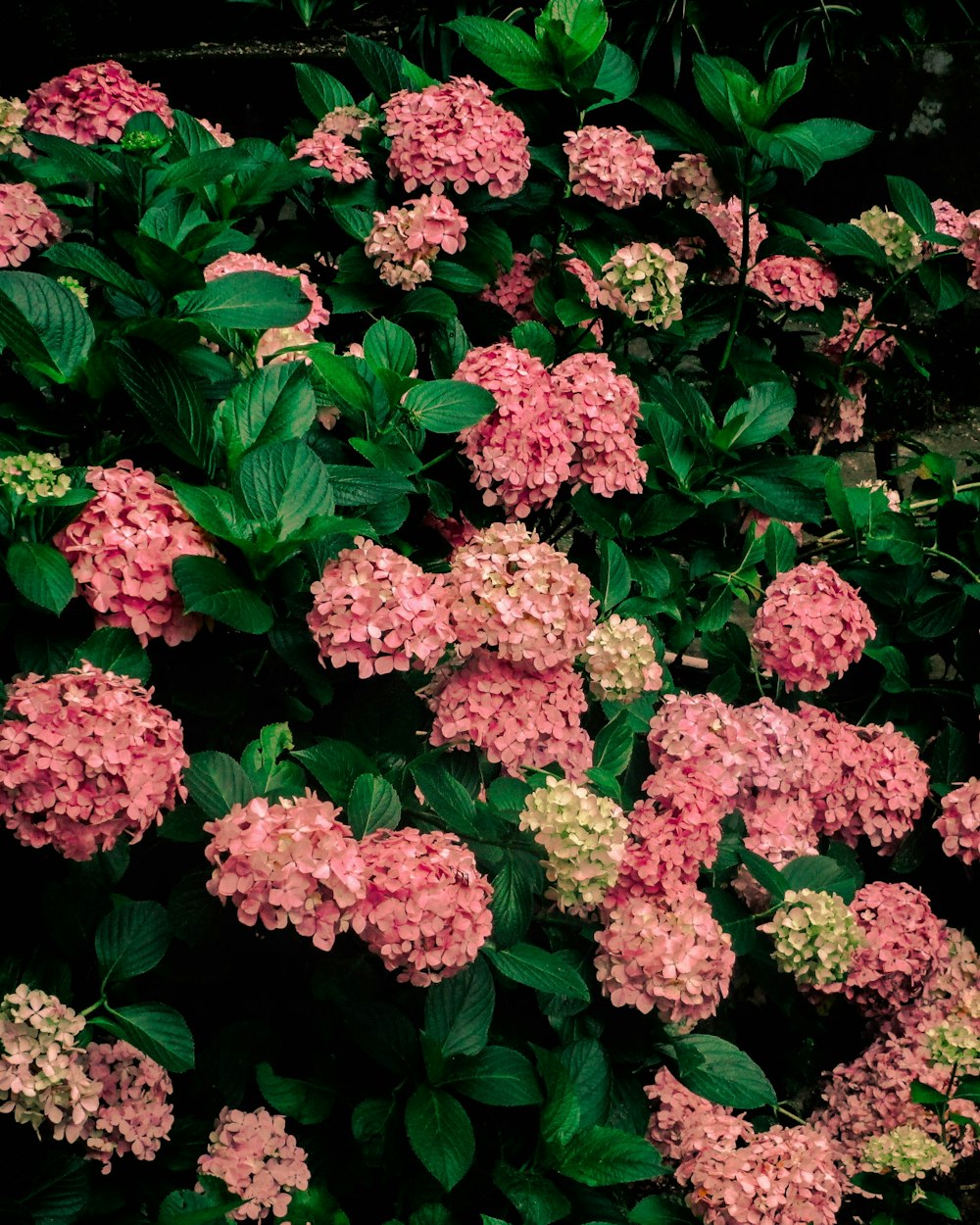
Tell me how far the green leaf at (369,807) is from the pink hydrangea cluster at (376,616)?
0.13 metres

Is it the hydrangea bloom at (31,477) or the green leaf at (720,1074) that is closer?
the hydrangea bloom at (31,477)

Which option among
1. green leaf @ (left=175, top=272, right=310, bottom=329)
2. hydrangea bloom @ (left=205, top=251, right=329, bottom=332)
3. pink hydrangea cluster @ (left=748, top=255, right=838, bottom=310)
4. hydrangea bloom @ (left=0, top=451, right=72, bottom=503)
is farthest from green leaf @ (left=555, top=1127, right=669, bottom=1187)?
pink hydrangea cluster @ (left=748, top=255, right=838, bottom=310)

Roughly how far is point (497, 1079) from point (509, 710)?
0.46 m

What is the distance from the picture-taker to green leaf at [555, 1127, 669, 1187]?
5.20 ft

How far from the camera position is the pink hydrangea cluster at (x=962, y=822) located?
220 cm

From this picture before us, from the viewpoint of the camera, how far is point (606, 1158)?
1.60 meters

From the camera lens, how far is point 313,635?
61.8 inches

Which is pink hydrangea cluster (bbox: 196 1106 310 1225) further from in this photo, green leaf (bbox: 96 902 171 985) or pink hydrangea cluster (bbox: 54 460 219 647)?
pink hydrangea cluster (bbox: 54 460 219 647)

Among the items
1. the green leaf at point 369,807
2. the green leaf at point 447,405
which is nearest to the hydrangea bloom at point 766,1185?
the green leaf at point 369,807

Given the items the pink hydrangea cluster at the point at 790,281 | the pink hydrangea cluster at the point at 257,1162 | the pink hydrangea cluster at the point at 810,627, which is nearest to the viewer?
the pink hydrangea cluster at the point at 257,1162

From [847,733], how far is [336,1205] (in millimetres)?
1165

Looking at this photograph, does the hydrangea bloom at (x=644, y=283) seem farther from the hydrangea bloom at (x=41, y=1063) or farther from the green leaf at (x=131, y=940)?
the hydrangea bloom at (x=41, y=1063)

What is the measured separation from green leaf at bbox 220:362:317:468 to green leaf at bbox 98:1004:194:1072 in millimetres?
685

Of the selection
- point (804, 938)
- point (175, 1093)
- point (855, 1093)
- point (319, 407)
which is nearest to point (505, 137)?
point (319, 407)
